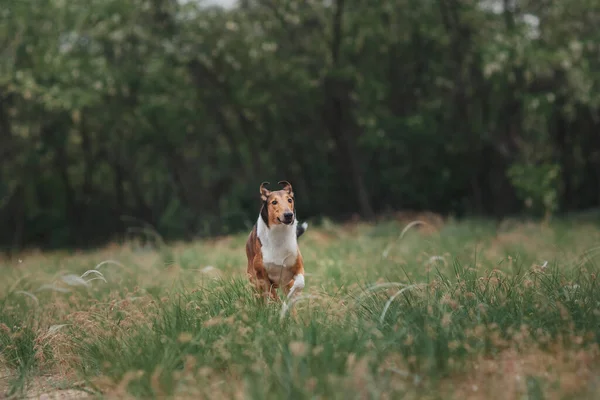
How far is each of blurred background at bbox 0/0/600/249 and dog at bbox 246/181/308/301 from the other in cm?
1410

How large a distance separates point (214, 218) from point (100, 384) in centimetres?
2073

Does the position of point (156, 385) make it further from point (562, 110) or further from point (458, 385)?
point (562, 110)

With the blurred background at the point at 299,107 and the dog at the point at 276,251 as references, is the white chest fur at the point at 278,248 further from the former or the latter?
the blurred background at the point at 299,107

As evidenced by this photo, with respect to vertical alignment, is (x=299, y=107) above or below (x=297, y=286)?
above

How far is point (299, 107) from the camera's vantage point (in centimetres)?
2792

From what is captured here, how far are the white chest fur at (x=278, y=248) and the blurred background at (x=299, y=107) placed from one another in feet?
46.4

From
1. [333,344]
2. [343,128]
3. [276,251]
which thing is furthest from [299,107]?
[333,344]

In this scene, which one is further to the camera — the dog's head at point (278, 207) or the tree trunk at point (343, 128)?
the tree trunk at point (343, 128)

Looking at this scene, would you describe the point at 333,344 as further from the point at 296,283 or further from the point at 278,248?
the point at 278,248

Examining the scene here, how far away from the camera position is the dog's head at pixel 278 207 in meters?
5.87

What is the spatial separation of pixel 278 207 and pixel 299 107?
2229 centimetres

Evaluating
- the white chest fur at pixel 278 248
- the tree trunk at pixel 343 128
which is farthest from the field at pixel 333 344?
the tree trunk at pixel 343 128

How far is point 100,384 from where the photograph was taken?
17.3 feet

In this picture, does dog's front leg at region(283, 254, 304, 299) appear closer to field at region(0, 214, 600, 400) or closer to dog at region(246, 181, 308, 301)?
dog at region(246, 181, 308, 301)
